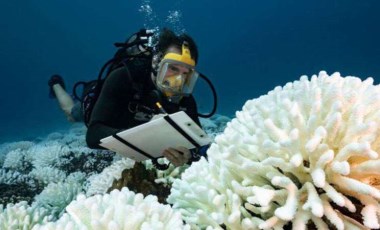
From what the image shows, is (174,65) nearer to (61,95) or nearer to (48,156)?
(48,156)

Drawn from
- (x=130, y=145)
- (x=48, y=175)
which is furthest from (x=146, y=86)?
(x=48, y=175)

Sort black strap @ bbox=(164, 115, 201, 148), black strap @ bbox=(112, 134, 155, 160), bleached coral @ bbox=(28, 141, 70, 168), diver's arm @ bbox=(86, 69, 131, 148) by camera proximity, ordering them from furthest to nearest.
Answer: bleached coral @ bbox=(28, 141, 70, 168) < diver's arm @ bbox=(86, 69, 131, 148) < black strap @ bbox=(112, 134, 155, 160) < black strap @ bbox=(164, 115, 201, 148)

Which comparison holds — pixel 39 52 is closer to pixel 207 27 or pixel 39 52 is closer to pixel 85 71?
pixel 85 71

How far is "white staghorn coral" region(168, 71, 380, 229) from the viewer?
4.90 ft

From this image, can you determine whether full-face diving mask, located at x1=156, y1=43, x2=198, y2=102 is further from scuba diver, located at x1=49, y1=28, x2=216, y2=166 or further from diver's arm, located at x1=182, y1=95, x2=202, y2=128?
diver's arm, located at x1=182, y1=95, x2=202, y2=128

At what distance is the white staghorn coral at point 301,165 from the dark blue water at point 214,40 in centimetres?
9202

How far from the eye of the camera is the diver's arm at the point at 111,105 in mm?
4977

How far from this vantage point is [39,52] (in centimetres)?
13100

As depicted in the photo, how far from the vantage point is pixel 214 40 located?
461 feet

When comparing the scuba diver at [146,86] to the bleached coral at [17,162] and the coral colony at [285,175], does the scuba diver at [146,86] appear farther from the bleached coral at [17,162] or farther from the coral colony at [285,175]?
the bleached coral at [17,162]

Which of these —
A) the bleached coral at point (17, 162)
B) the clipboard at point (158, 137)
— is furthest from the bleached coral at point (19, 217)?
the bleached coral at point (17, 162)

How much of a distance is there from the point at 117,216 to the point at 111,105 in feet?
11.7

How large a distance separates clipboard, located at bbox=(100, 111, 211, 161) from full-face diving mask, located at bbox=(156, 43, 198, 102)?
1.13 metres

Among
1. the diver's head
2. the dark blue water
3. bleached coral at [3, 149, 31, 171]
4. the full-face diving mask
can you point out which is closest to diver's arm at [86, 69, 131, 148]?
the diver's head
